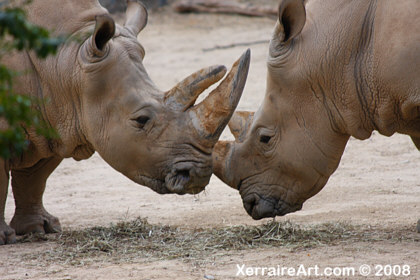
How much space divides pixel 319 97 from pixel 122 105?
63.1 inches

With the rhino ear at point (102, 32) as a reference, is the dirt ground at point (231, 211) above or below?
below

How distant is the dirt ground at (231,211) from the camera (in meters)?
5.23

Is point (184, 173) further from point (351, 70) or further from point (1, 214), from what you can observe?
point (1, 214)

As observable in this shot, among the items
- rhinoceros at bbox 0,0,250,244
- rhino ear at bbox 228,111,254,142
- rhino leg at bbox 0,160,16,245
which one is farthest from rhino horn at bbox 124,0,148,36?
rhino leg at bbox 0,160,16,245

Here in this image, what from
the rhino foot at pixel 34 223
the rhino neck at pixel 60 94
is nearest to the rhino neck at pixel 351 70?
the rhino neck at pixel 60 94

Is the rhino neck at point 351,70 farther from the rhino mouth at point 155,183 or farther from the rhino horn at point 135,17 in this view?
the rhino horn at point 135,17

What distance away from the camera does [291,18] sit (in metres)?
5.95

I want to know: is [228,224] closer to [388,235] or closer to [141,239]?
[141,239]

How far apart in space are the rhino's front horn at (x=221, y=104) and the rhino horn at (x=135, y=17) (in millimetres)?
1244

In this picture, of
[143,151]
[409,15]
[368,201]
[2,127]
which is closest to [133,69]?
[143,151]

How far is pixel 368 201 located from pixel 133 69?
2.96 metres

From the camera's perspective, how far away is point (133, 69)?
6078mm

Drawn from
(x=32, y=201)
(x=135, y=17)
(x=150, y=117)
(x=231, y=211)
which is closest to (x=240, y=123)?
(x=150, y=117)

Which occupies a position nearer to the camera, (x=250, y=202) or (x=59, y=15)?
(x=59, y=15)
